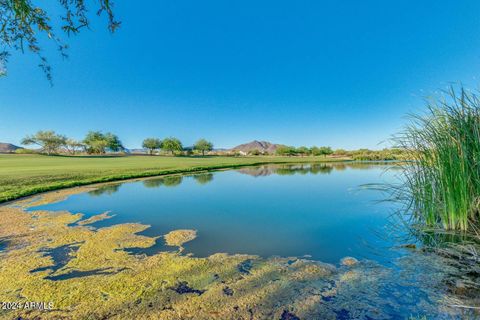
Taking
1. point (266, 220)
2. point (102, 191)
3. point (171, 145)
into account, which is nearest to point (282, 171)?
point (102, 191)

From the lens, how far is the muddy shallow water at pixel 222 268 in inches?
91.9

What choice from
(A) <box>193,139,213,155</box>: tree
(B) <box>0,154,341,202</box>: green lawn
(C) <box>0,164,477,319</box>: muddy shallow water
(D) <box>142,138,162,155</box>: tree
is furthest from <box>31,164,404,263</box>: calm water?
(A) <box>193,139,213,155</box>: tree

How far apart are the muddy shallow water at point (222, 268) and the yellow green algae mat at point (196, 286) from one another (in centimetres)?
1

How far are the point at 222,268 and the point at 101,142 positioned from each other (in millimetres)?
84239

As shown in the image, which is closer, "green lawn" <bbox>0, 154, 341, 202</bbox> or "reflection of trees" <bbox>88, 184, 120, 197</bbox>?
"reflection of trees" <bbox>88, 184, 120, 197</bbox>

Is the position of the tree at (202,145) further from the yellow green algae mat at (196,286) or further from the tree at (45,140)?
the yellow green algae mat at (196,286)

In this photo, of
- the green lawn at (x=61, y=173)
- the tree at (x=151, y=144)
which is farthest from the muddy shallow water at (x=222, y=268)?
the tree at (x=151, y=144)

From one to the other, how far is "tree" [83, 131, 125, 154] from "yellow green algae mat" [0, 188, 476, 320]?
271 ft

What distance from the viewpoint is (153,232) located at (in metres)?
5.09

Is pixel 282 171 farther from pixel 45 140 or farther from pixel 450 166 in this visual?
pixel 45 140

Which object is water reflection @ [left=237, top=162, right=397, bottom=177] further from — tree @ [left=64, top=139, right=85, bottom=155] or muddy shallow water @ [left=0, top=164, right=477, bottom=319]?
tree @ [left=64, top=139, right=85, bottom=155]

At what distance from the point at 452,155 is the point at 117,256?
20.6 ft

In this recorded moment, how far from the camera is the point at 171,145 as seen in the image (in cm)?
8575

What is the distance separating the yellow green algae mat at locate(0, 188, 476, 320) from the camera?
2291 millimetres
